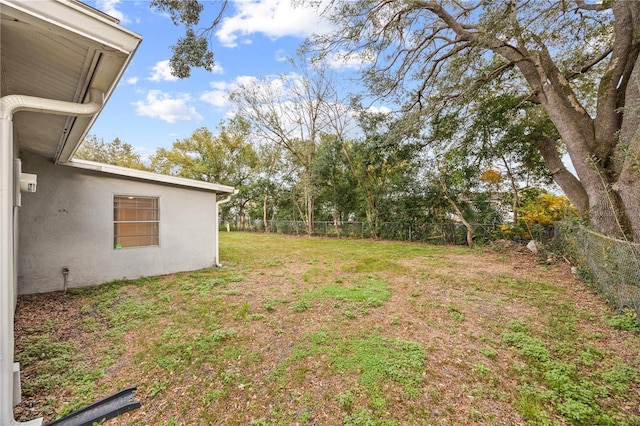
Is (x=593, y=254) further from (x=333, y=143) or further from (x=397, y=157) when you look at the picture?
(x=333, y=143)

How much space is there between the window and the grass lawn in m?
1.09

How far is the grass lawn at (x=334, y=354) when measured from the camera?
2.01 metres

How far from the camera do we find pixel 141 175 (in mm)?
5539

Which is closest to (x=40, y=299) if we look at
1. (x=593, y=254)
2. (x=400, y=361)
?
(x=400, y=361)

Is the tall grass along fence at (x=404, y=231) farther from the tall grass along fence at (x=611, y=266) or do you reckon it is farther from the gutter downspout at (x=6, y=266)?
the gutter downspout at (x=6, y=266)

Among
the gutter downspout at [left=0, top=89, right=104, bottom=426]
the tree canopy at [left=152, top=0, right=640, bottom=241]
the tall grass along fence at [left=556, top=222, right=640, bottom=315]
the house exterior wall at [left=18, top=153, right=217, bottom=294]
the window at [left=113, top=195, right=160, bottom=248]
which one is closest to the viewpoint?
the gutter downspout at [left=0, top=89, right=104, bottom=426]

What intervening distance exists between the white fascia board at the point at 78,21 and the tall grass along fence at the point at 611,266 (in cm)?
592

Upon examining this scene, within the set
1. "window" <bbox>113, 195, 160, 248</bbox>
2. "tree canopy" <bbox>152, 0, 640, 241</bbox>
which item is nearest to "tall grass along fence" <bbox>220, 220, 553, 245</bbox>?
"tree canopy" <bbox>152, 0, 640, 241</bbox>

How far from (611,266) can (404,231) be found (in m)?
8.65

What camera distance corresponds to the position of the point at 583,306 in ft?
13.3

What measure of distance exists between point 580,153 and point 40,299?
10.9m

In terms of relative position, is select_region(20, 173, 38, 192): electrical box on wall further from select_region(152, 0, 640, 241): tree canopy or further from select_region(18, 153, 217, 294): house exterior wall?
select_region(152, 0, 640, 241): tree canopy

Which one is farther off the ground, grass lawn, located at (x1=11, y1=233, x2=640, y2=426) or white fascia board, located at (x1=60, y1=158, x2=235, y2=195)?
white fascia board, located at (x1=60, y1=158, x2=235, y2=195)

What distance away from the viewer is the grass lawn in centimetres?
201
